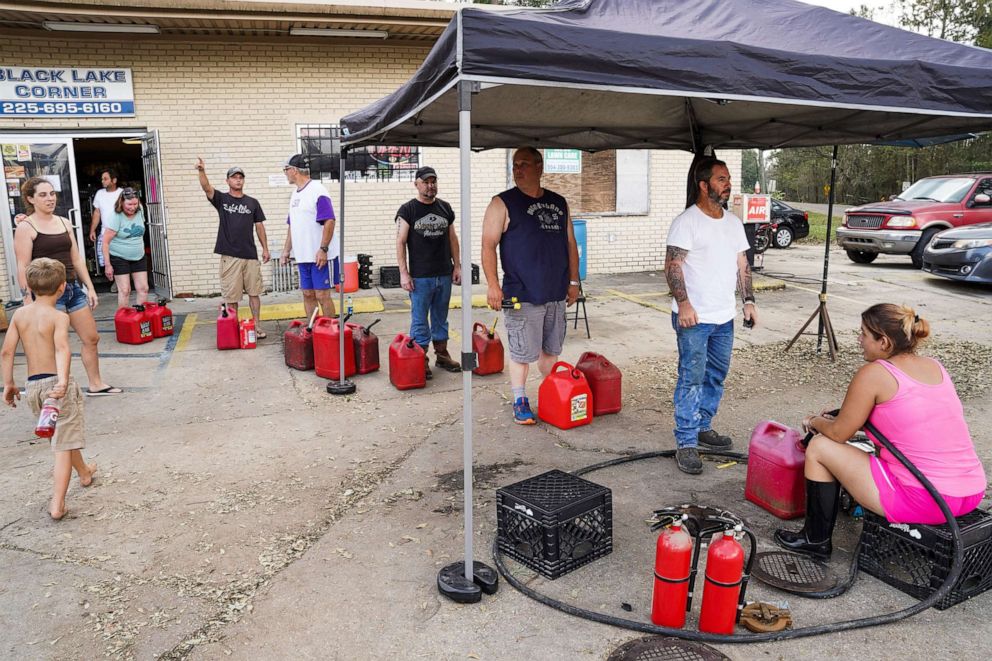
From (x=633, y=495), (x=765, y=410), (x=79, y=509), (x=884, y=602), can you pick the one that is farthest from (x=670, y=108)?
(x=79, y=509)

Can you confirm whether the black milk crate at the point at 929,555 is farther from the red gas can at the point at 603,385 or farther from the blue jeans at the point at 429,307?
the blue jeans at the point at 429,307

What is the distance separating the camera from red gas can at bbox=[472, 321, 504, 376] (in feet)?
22.1

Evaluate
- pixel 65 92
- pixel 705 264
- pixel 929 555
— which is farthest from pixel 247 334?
pixel 929 555

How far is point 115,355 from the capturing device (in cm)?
780

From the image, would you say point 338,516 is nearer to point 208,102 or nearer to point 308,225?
point 308,225

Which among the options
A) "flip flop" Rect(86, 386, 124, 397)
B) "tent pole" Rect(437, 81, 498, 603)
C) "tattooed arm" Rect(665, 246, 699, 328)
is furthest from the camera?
"flip flop" Rect(86, 386, 124, 397)

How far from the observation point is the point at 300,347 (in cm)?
702

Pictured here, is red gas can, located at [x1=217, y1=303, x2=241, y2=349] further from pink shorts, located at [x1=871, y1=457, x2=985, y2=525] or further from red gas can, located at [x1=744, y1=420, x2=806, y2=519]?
pink shorts, located at [x1=871, y1=457, x2=985, y2=525]

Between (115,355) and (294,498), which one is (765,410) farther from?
(115,355)

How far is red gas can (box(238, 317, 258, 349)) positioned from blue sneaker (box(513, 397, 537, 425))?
12.3 ft

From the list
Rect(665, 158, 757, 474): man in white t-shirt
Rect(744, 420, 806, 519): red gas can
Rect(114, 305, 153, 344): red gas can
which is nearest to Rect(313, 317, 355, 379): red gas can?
Rect(114, 305, 153, 344): red gas can

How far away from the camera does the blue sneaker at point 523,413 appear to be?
5.43 metres

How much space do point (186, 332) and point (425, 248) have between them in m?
4.07

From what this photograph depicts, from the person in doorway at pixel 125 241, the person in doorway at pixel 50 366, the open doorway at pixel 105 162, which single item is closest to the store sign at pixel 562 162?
the person in doorway at pixel 125 241
